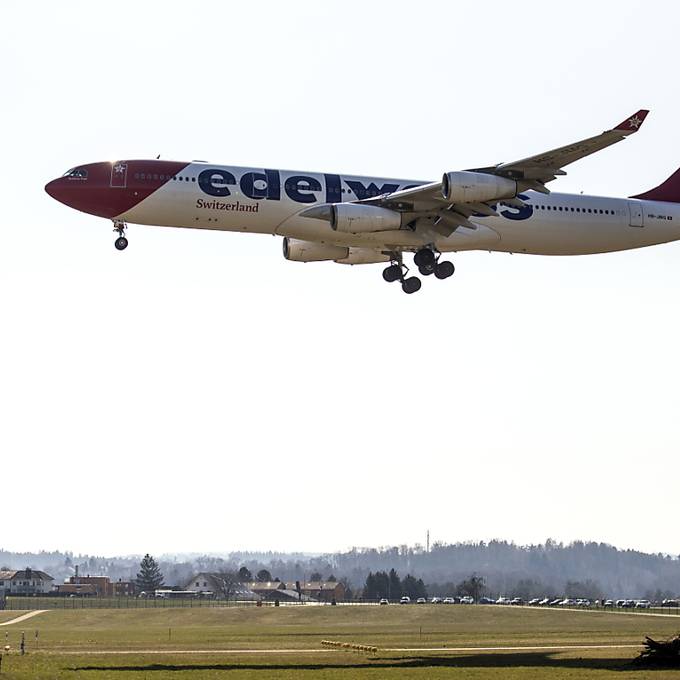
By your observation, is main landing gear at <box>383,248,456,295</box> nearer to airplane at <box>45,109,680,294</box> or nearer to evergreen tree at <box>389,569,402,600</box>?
airplane at <box>45,109,680,294</box>

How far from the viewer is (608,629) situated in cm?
8262

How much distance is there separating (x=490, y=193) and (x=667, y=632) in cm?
3136

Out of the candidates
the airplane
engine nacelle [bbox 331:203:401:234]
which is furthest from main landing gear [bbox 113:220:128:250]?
engine nacelle [bbox 331:203:401:234]

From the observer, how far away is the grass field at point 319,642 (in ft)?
151

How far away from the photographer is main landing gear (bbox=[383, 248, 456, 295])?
67.3m

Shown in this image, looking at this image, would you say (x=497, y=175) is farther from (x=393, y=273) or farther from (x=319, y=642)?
(x=319, y=642)

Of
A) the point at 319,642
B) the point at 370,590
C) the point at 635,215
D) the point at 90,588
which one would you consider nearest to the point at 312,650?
the point at 319,642

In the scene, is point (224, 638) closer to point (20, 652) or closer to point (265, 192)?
point (20, 652)

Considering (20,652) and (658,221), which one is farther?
(658,221)

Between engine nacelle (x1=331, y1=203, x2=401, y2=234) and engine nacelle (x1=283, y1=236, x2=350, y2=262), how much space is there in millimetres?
6144

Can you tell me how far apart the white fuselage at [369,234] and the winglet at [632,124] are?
398 inches

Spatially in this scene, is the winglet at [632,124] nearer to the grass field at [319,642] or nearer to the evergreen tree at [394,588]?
the grass field at [319,642]

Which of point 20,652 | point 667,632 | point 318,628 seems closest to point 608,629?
point 667,632

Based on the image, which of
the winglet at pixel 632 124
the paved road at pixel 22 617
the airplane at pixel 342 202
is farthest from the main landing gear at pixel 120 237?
the paved road at pixel 22 617
